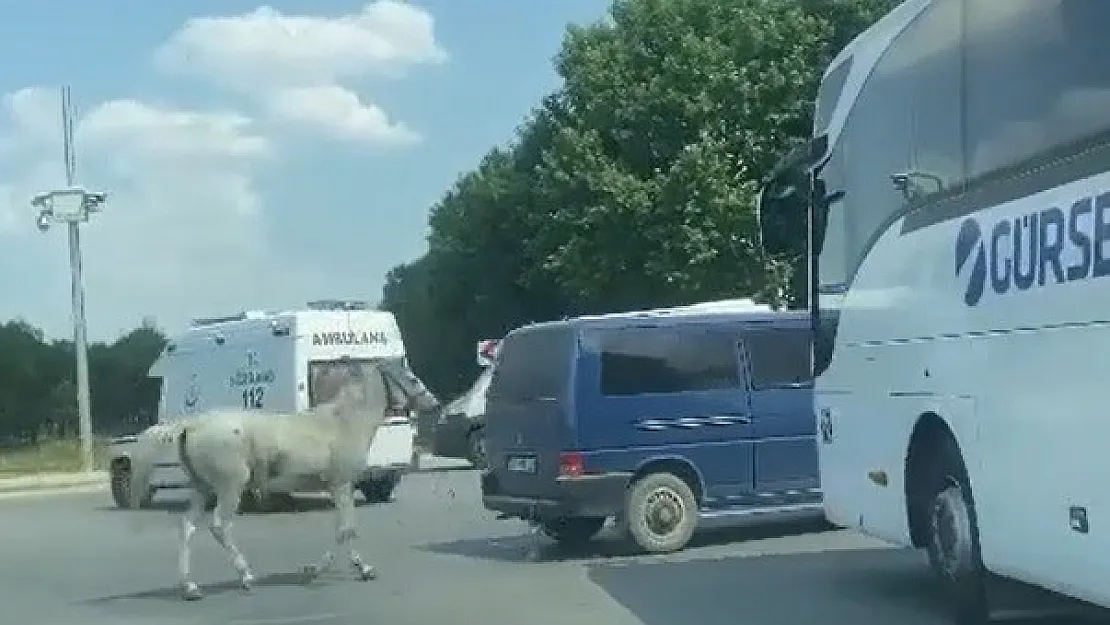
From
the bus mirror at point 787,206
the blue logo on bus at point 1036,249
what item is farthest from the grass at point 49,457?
the blue logo on bus at point 1036,249

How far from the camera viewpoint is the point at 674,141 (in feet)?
138

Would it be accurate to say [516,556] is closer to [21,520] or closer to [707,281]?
[21,520]

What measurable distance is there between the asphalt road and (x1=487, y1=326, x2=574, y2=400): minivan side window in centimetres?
161

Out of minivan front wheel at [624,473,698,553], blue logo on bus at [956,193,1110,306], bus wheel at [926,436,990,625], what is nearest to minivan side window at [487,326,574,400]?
minivan front wheel at [624,473,698,553]

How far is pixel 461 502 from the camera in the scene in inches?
991

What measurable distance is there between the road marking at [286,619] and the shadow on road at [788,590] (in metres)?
2.19

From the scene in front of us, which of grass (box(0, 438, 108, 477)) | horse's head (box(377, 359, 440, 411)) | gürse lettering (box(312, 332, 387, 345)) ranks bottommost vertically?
grass (box(0, 438, 108, 477))

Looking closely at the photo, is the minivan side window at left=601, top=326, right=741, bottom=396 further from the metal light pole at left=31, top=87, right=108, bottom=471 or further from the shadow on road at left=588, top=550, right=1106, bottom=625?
the metal light pole at left=31, top=87, right=108, bottom=471

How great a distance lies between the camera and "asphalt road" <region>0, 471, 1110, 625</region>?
12.4m

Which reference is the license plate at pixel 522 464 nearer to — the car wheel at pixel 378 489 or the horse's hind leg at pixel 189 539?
the horse's hind leg at pixel 189 539

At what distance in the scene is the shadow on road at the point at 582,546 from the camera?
55.0 feet

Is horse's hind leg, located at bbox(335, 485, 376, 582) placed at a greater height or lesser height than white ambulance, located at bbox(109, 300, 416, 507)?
lesser

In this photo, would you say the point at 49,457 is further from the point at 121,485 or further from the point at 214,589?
the point at 214,589

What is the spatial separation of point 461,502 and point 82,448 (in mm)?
22570
